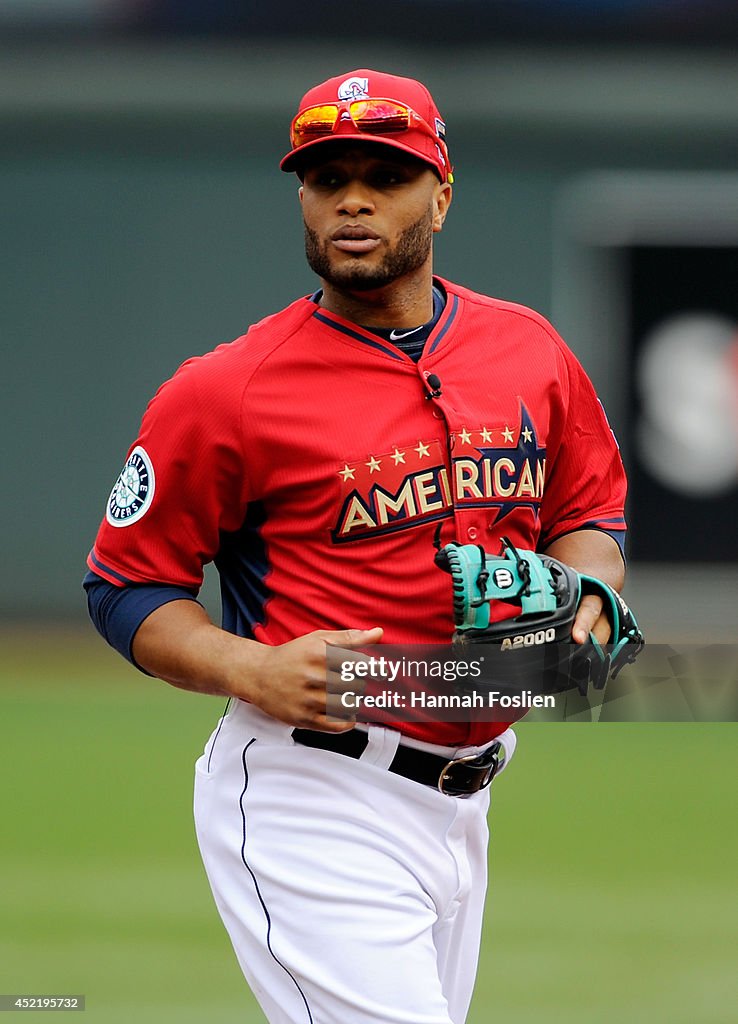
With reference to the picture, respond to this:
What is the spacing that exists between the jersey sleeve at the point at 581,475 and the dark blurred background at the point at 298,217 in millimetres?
8473

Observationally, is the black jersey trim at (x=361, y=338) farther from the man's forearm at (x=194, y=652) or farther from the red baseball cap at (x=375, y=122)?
the man's forearm at (x=194, y=652)

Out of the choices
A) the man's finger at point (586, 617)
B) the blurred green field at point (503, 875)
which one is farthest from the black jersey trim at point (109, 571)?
the blurred green field at point (503, 875)

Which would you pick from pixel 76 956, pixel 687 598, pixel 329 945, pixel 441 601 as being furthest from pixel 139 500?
pixel 687 598

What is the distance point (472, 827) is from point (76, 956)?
8.87ft

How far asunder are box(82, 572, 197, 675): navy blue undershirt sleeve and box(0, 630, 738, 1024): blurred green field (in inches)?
86.5

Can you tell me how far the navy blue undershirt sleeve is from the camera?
2.84m

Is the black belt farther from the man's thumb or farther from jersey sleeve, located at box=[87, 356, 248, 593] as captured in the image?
jersey sleeve, located at box=[87, 356, 248, 593]

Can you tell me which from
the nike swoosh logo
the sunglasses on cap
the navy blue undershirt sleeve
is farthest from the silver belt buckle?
the sunglasses on cap

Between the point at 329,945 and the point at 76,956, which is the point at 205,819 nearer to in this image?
the point at 329,945

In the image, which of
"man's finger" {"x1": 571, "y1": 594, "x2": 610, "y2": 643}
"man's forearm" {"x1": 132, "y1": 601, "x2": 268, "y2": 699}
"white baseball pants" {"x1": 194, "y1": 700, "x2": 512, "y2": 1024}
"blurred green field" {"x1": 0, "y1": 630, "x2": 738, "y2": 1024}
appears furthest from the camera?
"blurred green field" {"x1": 0, "y1": 630, "x2": 738, "y2": 1024}

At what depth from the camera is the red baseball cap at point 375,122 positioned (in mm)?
2826

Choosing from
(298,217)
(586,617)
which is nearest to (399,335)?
(586,617)

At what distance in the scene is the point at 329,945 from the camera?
266 cm

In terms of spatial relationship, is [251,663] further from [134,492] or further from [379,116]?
[379,116]
